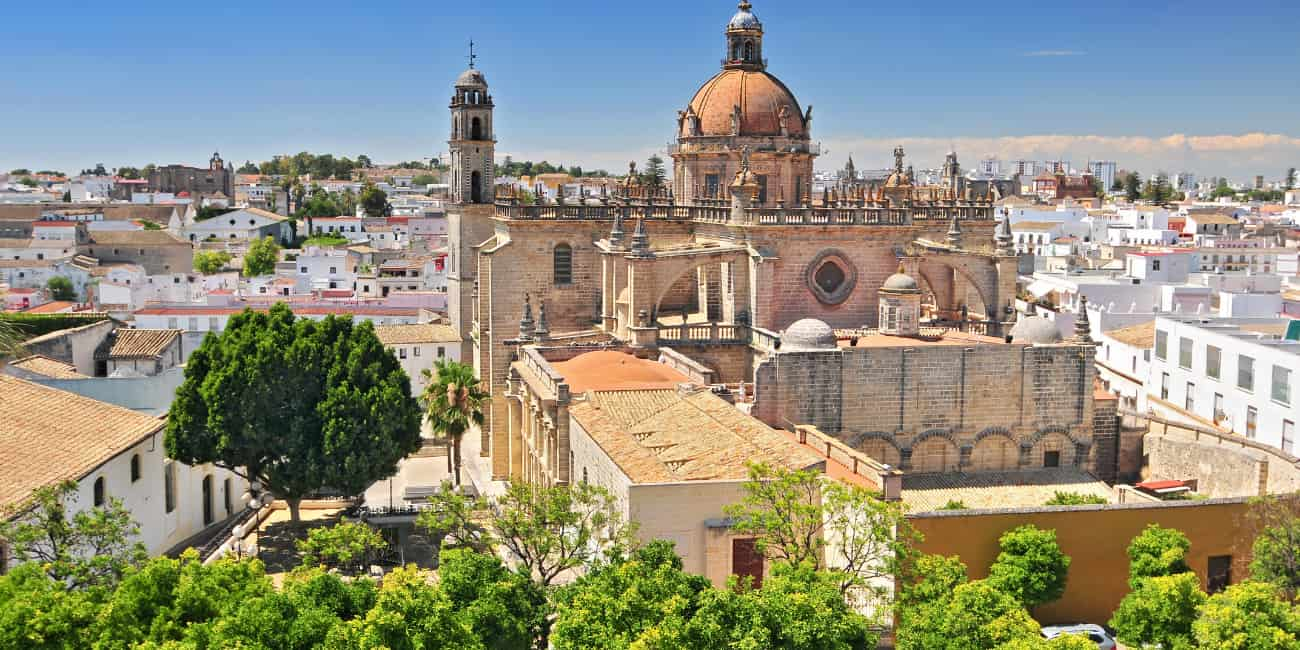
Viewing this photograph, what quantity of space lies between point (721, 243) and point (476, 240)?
1107 centimetres

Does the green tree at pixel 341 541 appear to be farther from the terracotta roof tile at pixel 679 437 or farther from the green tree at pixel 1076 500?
the green tree at pixel 1076 500

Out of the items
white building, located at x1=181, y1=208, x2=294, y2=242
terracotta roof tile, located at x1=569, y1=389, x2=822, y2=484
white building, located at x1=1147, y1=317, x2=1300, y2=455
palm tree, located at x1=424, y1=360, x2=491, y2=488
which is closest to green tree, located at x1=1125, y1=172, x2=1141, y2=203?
white building, located at x1=181, y1=208, x2=294, y2=242

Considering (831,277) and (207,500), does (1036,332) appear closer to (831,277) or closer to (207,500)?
(831,277)

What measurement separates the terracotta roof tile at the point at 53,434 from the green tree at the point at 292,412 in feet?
4.59

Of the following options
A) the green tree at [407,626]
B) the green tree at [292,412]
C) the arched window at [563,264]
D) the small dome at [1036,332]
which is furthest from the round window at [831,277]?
the green tree at [407,626]

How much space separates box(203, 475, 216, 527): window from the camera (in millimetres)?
31953

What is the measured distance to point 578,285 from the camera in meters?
39.4

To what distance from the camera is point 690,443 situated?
24.7 metres

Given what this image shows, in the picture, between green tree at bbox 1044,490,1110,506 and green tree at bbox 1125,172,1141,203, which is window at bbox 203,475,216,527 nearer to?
green tree at bbox 1044,490,1110,506

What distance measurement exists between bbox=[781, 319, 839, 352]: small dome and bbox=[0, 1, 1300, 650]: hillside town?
87mm

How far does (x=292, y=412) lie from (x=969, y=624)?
18.3 metres

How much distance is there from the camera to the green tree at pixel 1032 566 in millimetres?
22516

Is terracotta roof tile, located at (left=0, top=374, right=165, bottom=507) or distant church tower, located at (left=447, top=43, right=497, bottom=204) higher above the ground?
distant church tower, located at (left=447, top=43, right=497, bottom=204)

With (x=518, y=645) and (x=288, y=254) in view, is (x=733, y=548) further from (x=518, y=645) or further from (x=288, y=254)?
(x=288, y=254)
